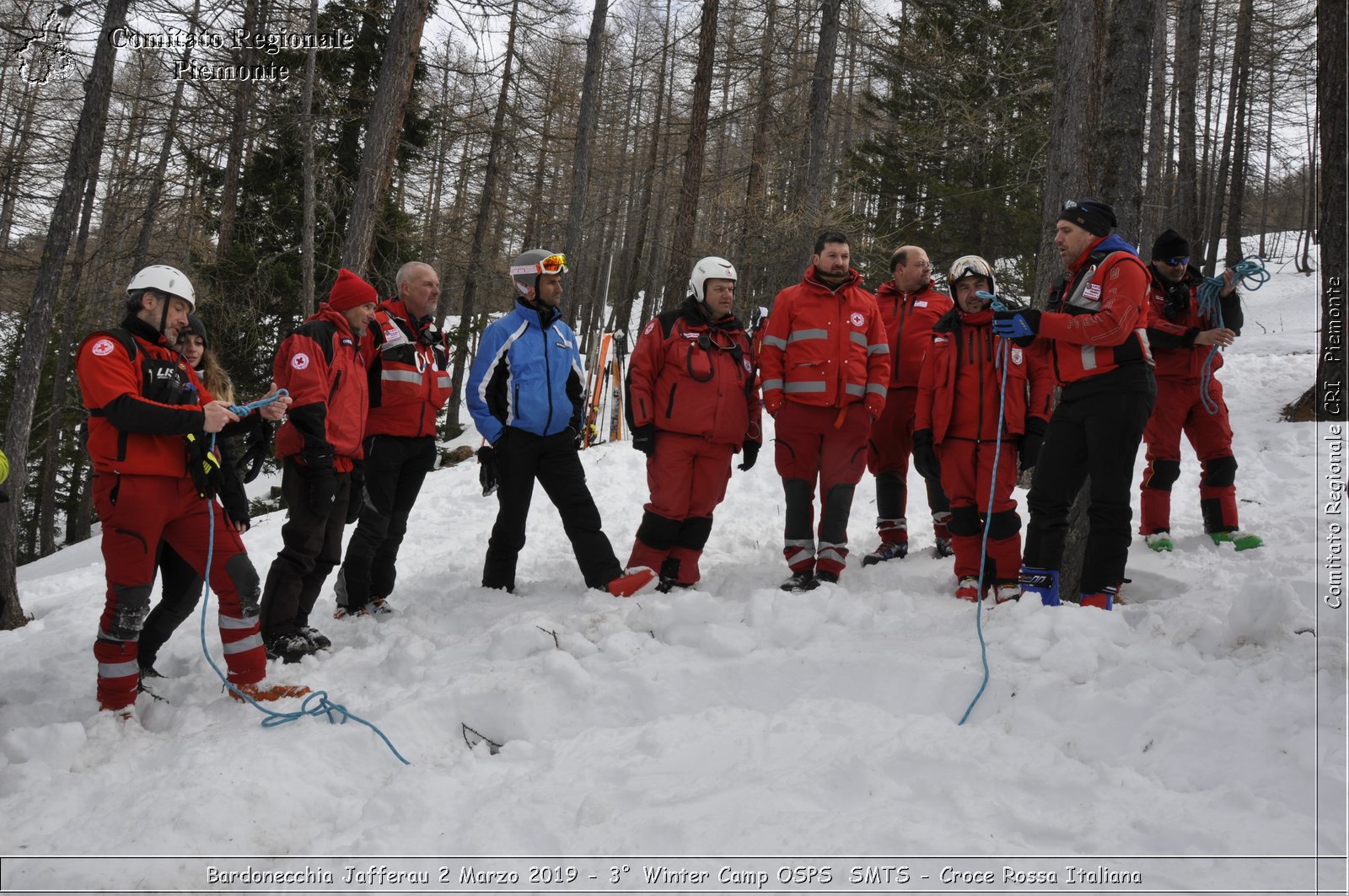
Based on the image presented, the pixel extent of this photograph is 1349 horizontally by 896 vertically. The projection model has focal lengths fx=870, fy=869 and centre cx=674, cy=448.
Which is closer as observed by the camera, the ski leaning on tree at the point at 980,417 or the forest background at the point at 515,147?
the ski leaning on tree at the point at 980,417

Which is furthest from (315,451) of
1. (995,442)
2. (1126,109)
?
(1126,109)

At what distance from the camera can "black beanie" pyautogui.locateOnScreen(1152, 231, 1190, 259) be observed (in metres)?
6.28

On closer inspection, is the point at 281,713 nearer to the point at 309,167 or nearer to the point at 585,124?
the point at 309,167

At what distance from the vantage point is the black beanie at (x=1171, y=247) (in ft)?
20.6

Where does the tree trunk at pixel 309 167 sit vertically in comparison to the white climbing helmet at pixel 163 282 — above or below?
above

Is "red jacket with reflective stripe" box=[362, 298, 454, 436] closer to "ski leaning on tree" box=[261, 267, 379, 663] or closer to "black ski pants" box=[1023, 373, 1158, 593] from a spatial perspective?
"ski leaning on tree" box=[261, 267, 379, 663]

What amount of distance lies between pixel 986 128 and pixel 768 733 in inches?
362

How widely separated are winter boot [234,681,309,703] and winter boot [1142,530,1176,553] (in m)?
5.93

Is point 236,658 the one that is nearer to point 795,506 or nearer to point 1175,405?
point 795,506

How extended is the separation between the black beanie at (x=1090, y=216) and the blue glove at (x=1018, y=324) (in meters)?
0.53

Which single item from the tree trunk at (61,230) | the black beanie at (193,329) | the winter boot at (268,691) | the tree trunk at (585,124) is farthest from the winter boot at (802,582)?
the tree trunk at (585,124)

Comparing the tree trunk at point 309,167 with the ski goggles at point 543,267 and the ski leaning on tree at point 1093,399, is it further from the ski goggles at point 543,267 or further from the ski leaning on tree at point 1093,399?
the ski leaning on tree at point 1093,399

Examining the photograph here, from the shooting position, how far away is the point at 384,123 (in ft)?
30.9

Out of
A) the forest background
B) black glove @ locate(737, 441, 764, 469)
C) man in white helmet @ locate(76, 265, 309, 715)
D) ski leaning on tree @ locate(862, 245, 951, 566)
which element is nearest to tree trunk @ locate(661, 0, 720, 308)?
the forest background
